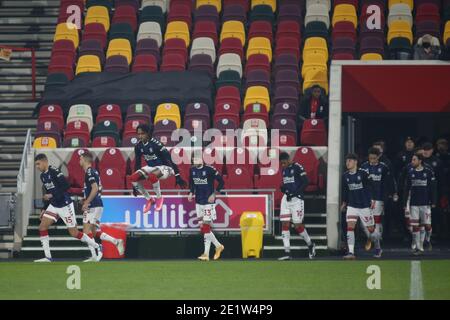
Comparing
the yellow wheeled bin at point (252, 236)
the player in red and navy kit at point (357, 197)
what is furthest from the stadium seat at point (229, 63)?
the player in red and navy kit at point (357, 197)

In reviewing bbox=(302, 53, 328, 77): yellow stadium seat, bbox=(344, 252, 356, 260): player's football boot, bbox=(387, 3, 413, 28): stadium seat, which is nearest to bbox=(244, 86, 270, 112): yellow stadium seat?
bbox=(302, 53, 328, 77): yellow stadium seat

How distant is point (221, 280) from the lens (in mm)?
18828

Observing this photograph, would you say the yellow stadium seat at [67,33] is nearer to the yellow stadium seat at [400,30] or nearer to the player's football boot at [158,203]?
the player's football boot at [158,203]

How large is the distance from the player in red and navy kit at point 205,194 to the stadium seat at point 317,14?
741 centimetres

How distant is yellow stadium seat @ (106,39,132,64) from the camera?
3061cm

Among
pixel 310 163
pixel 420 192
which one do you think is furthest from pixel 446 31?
pixel 420 192

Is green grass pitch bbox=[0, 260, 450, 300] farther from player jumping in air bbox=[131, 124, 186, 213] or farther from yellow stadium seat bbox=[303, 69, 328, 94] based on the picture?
yellow stadium seat bbox=[303, 69, 328, 94]

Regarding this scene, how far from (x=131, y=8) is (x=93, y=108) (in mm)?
4330

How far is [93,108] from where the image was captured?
93.7ft

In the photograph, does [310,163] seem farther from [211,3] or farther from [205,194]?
[211,3]

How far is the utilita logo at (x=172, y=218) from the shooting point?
2542 centimetres

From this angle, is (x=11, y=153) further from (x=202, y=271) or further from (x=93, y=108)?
(x=202, y=271)

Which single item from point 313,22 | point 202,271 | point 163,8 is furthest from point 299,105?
point 202,271

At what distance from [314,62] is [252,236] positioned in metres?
5.86
